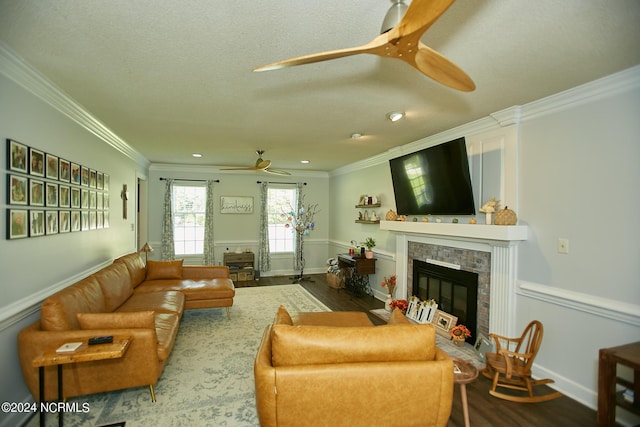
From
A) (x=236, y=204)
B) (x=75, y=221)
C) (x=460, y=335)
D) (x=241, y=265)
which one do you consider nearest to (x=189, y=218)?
(x=236, y=204)

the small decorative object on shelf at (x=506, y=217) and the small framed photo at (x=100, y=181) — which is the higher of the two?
the small framed photo at (x=100, y=181)

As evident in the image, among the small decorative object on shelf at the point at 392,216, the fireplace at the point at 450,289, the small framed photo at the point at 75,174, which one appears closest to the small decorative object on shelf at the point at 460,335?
the fireplace at the point at 450,289

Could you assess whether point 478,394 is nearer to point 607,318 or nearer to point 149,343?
point 607,318

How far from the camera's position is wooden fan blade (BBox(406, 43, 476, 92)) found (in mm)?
1354

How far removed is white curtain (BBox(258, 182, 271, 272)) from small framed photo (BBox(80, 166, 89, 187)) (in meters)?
4.00

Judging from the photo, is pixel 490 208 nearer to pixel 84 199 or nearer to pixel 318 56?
pixel 318 56

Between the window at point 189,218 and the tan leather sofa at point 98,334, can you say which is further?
the window at point 189,218

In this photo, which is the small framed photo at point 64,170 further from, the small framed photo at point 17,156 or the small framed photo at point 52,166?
the small framed photo at point 17,156

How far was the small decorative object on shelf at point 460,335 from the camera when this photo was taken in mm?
3340

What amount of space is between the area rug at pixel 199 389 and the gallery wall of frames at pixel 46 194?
4.63 feet

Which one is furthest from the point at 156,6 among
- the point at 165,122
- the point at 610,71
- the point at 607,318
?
the point at 607,318

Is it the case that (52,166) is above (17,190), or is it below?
above

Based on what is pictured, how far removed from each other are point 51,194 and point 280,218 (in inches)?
197

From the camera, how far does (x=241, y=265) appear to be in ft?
22.2
